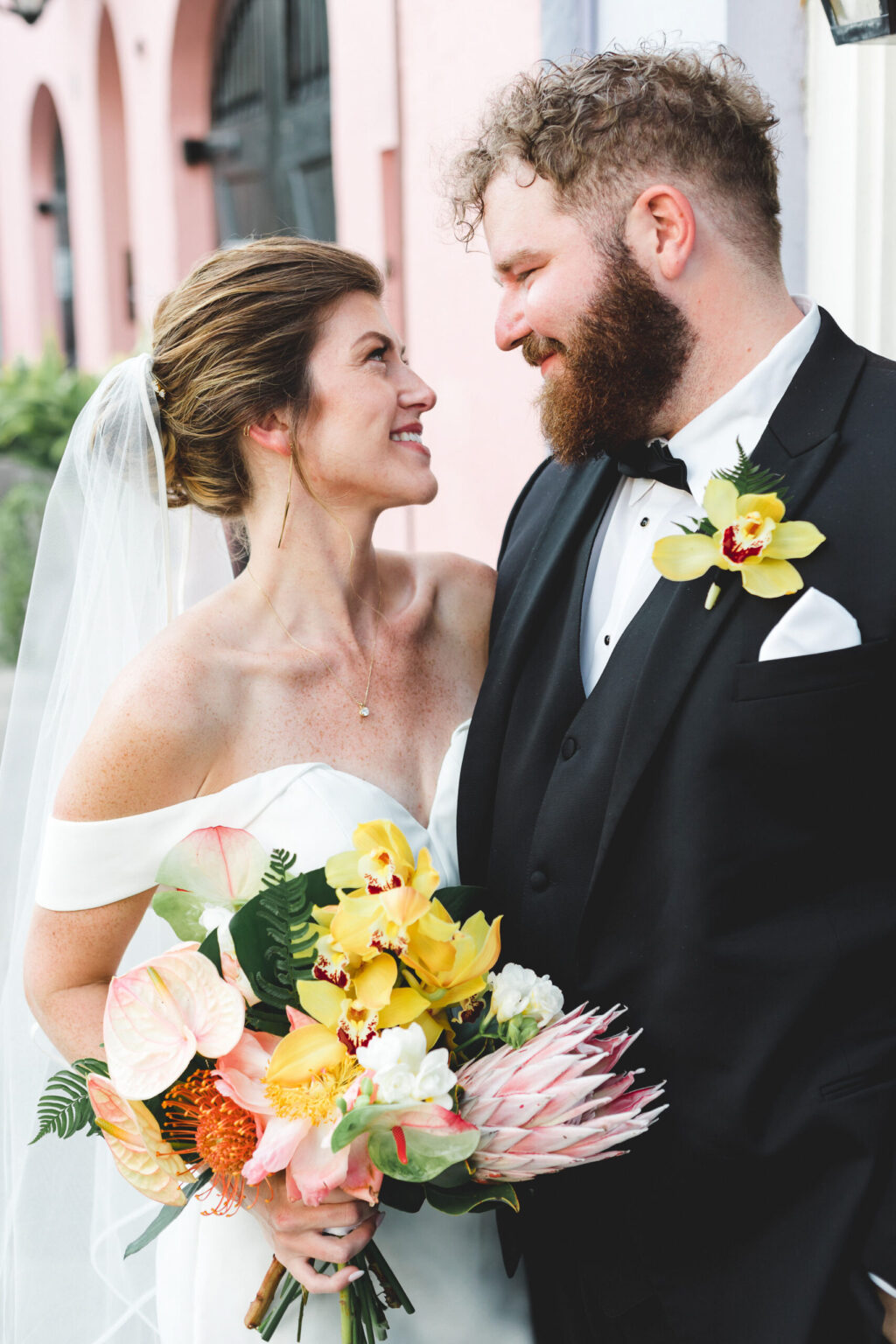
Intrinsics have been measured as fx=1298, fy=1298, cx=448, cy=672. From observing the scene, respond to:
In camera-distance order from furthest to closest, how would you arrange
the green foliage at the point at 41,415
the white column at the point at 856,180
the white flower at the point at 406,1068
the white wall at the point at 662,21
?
the green foliage at the point at 41,415 → the white wall at the point at 662,21 → the white column at the point at 856,180 → the white flower at the point at 406,1068

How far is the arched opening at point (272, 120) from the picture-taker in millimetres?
6992

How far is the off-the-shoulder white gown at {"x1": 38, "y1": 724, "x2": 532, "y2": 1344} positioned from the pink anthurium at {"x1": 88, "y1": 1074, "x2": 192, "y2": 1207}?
12.3 inches

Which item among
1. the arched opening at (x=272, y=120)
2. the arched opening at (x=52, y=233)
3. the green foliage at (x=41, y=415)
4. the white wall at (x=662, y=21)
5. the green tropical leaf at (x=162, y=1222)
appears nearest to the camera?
the green tropical leaf at (x=162, y=1222)

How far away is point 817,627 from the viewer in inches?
66.2

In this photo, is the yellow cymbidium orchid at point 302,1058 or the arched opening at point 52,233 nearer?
the yellow cymbidium orchid at point 302,1058

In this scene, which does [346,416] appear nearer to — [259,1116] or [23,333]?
[259,1116]

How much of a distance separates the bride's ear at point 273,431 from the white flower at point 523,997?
3.52 feet

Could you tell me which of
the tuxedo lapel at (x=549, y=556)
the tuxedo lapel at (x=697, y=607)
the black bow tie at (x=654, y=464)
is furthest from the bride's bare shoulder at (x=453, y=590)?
the tuxedo lapel at (x=697, y=607)

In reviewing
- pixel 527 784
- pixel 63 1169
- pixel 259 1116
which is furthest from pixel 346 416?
pixel 63 1169

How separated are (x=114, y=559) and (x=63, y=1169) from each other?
3.61ft

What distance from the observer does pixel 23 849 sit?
2.38m

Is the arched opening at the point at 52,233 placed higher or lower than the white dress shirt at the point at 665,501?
higher

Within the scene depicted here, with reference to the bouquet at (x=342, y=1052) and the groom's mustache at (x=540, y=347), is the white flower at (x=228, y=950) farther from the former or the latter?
the groom's mustache at (x=540, y=347)

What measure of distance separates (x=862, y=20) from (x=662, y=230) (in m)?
0.56
